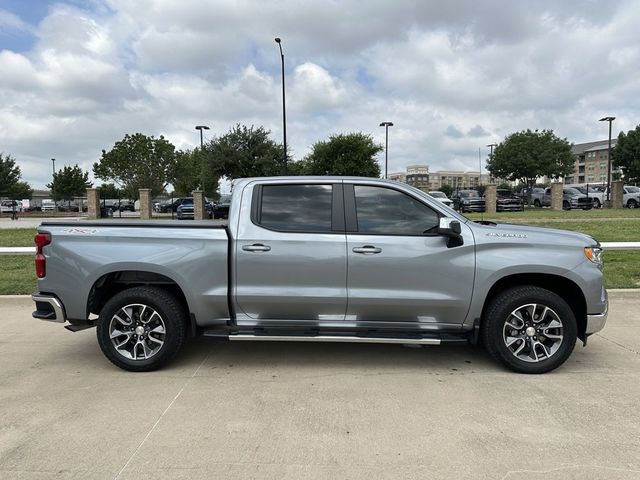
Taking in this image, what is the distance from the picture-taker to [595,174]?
351 ft

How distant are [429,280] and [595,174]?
396 ft

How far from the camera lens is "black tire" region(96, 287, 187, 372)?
4.45m

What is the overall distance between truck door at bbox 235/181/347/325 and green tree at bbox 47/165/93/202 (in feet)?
174

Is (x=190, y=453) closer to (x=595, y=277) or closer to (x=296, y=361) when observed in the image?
Result: (x=296, y=361)

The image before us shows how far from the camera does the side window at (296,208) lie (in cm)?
450

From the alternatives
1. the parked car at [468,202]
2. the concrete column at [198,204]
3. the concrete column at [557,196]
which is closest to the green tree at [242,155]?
the concrete column at [198,204]

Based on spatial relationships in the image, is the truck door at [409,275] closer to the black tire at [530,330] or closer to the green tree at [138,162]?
the black tire at [530,330]

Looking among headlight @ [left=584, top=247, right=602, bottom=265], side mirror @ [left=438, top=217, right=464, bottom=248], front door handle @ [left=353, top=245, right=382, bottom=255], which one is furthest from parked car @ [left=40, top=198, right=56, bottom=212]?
headlight @ [left=584, top=247, right=602, bottom=265]

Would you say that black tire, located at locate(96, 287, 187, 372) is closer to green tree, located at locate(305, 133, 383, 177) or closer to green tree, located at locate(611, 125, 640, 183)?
green tree, located at locate(305, 133, 383, 177)

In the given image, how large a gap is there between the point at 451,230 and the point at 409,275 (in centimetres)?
55

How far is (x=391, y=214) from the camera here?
4.50 meters

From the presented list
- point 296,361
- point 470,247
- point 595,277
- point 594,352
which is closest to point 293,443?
point 296,361

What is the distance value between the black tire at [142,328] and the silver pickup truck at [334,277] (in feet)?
0.04

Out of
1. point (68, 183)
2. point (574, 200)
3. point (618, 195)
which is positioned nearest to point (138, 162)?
point (68, 183)
